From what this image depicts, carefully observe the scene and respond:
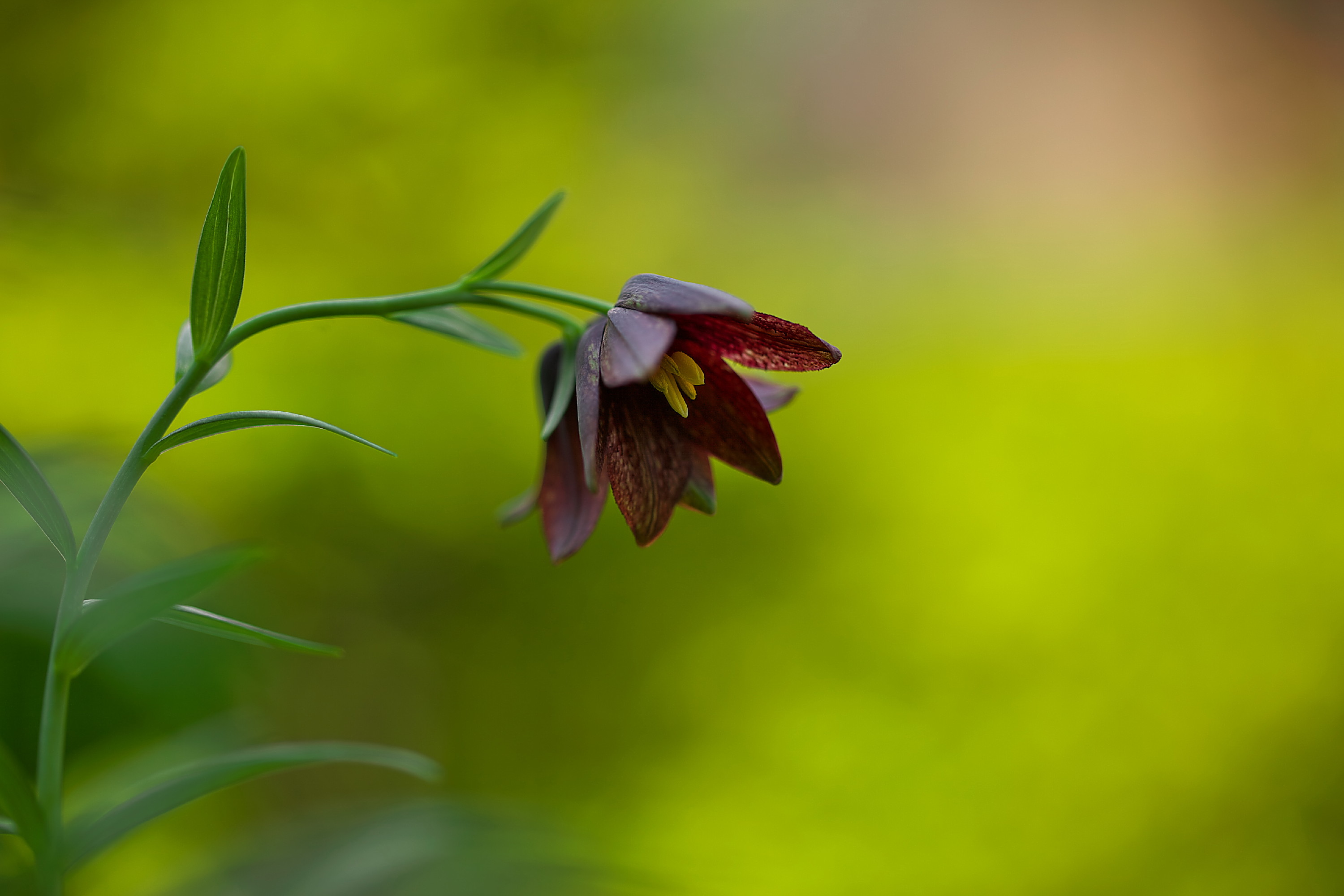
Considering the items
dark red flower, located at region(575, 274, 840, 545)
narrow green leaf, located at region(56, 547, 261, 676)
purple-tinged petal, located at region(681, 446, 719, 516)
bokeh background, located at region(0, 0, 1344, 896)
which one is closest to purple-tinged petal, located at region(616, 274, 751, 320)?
dark red flower, located at region(575, 274, 840, 545)

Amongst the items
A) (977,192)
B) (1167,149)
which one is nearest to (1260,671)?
(977,192)

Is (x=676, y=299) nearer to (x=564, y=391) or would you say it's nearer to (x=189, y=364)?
(x=564, y=391)

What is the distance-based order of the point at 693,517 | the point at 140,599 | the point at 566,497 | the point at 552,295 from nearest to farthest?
the point at 140,599 → the point at 552,295 → the point at 566,497 → the point at 693,517

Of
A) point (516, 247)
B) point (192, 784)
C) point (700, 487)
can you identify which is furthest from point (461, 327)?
point (192, 784)

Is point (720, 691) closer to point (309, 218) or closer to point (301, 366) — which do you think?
point (301, 366)

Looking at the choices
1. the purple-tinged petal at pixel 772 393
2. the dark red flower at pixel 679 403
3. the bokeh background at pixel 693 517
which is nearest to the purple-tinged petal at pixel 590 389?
the dark red flower at pixel 679 403
